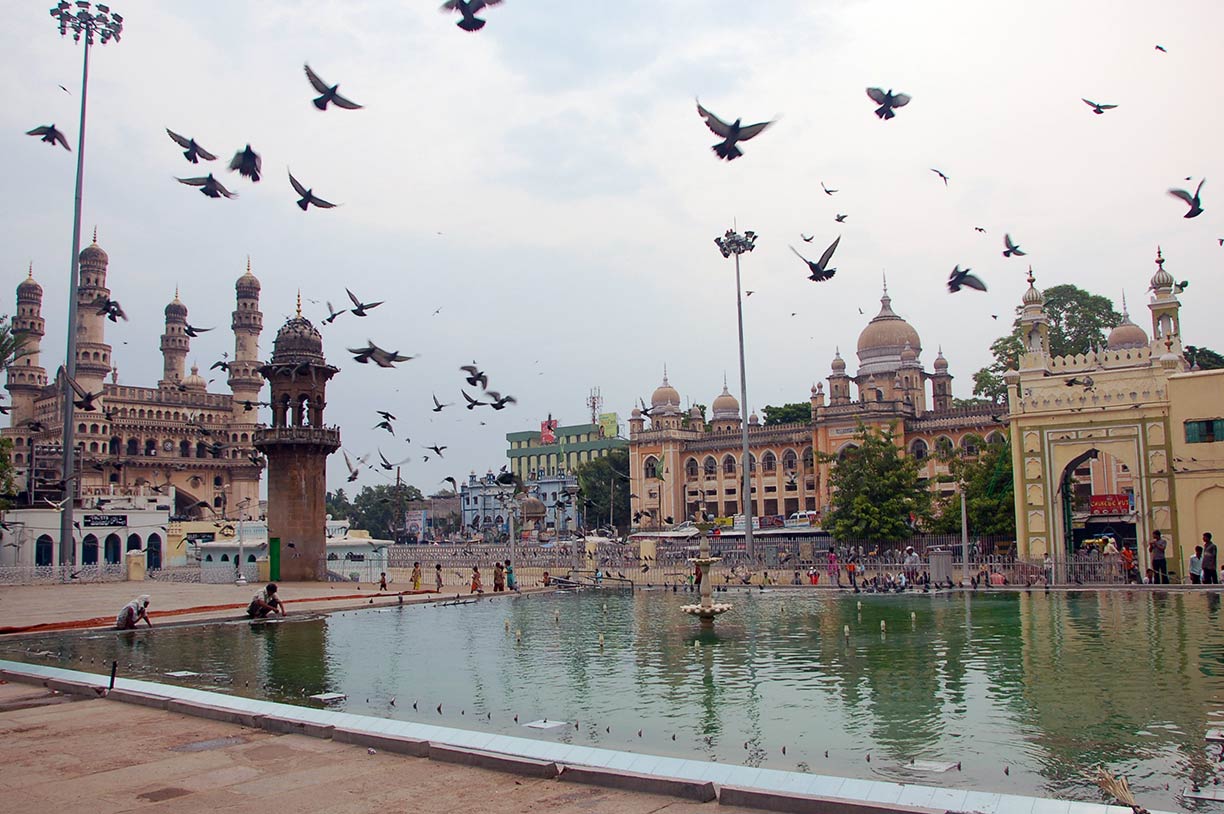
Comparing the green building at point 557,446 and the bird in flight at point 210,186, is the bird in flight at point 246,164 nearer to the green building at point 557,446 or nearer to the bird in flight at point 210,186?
the bird in flight at point 210,186

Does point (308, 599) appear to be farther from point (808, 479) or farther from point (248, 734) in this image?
point (808, 479)

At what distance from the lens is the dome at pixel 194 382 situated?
8531 centimetres

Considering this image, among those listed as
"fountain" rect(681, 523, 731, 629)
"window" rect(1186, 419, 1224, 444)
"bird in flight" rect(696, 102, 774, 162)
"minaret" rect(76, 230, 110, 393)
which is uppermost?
"minaret" rect(76, 230, 110, 393)

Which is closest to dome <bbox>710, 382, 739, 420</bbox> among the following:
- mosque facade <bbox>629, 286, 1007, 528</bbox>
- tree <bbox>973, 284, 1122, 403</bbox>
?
mosque facade <bbox>629, 286, 1007, 528</bbox>

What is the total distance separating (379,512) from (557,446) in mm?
21370

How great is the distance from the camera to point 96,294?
241ft

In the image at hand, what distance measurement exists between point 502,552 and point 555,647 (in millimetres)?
29468

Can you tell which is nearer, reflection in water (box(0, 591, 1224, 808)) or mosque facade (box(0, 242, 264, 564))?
reflection in water (box(0, 591, 1224, 808))

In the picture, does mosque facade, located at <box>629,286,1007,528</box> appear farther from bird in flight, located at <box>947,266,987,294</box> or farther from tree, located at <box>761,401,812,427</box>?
bird in flight, located at <box>947,266,987,294</box>

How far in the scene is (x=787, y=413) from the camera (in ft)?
275

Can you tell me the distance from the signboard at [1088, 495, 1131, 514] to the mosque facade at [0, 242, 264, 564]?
53.7 m

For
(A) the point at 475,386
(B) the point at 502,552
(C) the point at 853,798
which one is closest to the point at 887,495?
(B) the point at 502,552

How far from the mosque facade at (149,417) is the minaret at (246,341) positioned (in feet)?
0.27

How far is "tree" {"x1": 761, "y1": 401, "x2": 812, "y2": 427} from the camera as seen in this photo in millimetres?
82938
